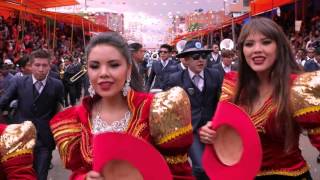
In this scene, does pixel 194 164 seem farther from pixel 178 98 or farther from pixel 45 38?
pixel 45 38

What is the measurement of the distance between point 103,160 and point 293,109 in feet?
3.67

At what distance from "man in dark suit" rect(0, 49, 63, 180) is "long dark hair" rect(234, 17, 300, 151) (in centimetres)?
320

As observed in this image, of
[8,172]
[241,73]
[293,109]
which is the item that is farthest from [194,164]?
[8,172]

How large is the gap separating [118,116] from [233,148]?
0.59m

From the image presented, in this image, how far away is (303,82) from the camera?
9.02 ft

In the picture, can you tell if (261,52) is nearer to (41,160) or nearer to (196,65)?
(196,65)

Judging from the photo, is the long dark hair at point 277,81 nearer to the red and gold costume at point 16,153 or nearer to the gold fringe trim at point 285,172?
the gold fringe trim at point 285,172

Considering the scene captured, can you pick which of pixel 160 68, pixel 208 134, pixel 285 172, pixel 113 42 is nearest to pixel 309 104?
pixel 285 172

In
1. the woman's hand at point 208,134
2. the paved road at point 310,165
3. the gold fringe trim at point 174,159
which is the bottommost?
the paved road at point 310,165

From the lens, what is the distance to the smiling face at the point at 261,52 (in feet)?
9.71

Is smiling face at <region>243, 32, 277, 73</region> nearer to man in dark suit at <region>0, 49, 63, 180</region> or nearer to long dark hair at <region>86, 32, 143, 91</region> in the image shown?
long dark hair at <region>86, 32, 143, 91</region>

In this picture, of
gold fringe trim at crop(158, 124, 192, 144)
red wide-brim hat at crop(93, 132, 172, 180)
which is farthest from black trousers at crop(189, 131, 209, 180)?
red wide-brim hat at crop(93, 132, 172, 180)

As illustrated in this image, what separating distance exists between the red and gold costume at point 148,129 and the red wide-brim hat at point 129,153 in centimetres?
31

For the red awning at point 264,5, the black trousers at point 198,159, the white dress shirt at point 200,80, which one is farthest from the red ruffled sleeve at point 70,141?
the red awning at point 264,5
